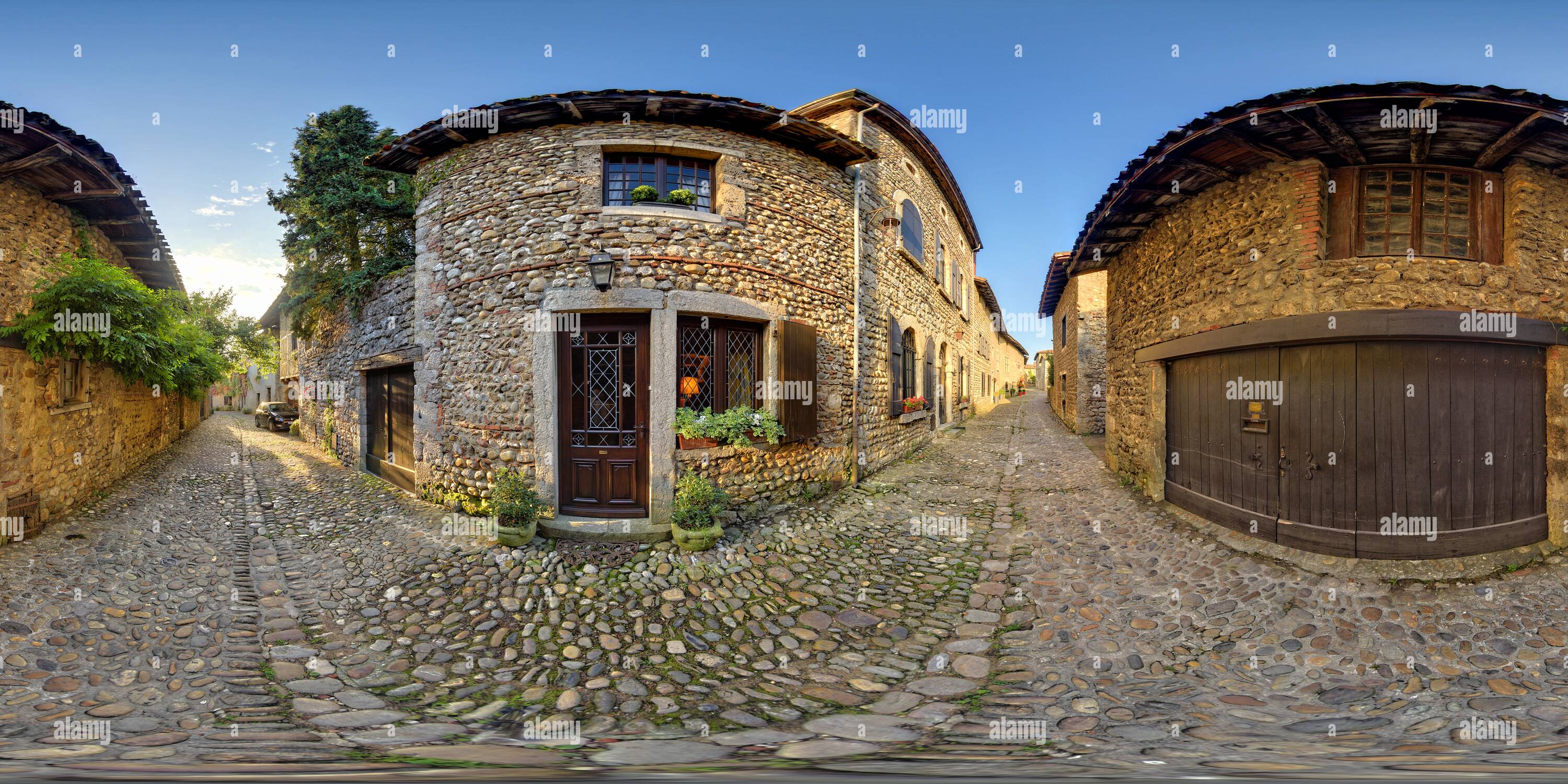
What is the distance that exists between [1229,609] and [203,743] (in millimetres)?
6973

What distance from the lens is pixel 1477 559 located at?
4.59 meters

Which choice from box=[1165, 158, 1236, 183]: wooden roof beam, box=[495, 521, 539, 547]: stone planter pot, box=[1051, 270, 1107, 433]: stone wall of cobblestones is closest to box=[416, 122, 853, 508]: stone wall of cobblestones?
box=[495, 521, 539, 547]: stone planter pot

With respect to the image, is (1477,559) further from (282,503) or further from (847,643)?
(282,503)

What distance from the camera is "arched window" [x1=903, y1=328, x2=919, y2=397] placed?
37.6 feet

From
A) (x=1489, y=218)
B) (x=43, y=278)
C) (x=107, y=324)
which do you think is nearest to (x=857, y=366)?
(x=1489, y=218)

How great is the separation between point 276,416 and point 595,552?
19.6 m

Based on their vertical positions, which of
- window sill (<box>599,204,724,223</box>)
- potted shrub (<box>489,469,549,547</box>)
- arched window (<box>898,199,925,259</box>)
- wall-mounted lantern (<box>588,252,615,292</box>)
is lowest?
potted shrub (<box>489,469,549,547</box>)

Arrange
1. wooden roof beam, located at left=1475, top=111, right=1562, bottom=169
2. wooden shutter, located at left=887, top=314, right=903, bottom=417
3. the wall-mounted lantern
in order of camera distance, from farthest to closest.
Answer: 1. wooden shutter, located at left=887, top=314, right=903, bottom=417
2. the wall-mounted lantern
3. wooden roof beam, located at left=1475, top=111, right=1562, bottom=169

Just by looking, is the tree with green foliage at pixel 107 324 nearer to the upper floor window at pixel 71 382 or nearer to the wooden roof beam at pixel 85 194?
the upper floor window at pixel 71 382

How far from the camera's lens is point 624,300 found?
6.20 metres

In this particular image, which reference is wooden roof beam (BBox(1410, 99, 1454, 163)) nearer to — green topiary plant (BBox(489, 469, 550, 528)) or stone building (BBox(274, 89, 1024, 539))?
stone building (BBox(274, 89, 1024, 539))

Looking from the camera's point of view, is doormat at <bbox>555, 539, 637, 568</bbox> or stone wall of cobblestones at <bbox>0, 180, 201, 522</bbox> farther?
stone wall of cobblestones at <bbox>0, 180, 201, 522</bbox>

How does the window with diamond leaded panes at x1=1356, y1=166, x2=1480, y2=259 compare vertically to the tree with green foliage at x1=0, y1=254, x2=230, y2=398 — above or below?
above

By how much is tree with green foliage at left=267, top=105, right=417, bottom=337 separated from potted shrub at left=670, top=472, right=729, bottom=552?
780 centimetres
